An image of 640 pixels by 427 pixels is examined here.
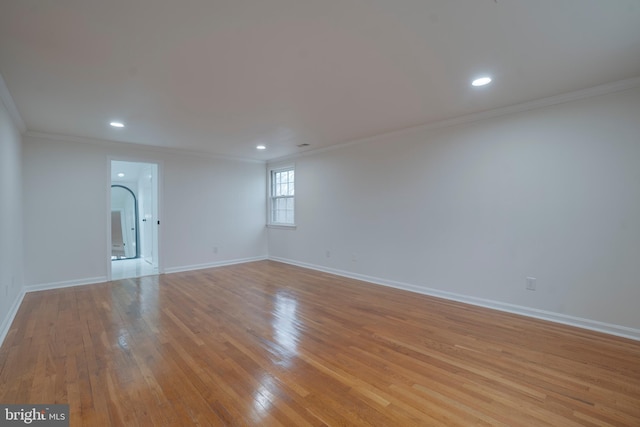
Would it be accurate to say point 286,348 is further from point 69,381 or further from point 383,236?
point 383,236

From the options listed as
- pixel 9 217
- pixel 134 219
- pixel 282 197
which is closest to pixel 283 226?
pixel 282 197

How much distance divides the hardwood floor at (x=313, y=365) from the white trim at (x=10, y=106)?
91.3 inches

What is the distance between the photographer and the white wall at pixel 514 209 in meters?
2.81

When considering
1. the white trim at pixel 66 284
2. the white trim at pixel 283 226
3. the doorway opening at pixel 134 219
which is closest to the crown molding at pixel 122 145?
the doorway opening at pixel 134 219

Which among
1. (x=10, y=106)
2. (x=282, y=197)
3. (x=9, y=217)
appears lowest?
(x=9, y=217)

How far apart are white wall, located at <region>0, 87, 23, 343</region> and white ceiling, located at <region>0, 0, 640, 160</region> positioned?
40 centimetres

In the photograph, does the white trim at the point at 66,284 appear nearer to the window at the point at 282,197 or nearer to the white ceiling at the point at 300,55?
the white ceiling at the point at 300,55

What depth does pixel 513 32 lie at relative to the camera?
1952 millimetres

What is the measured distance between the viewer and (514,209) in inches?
133

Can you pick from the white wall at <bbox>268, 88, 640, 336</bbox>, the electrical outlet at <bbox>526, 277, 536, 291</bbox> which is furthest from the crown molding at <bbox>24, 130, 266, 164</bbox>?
the electrical outlet at <bbox>526, 277, 536, 291</bbox>

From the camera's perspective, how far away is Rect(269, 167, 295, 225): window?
21.6ft

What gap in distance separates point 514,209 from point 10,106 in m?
5.75

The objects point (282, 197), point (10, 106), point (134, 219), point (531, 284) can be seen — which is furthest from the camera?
point (134, 219)

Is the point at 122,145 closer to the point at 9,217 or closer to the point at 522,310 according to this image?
the point at 9,217
